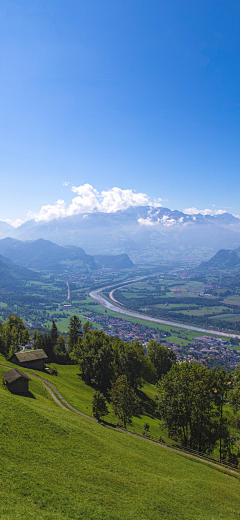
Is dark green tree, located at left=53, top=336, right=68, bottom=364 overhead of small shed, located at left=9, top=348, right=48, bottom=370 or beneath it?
beneath

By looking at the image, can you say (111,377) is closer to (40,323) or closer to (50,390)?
(50,390)

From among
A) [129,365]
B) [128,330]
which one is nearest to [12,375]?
[129,365]

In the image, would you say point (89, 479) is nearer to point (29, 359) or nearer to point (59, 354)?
point (29, 359)

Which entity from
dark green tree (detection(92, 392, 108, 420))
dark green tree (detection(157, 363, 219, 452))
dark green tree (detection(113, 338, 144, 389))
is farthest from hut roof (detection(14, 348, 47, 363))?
dark green tree (detection(157, 363, 219, 452))

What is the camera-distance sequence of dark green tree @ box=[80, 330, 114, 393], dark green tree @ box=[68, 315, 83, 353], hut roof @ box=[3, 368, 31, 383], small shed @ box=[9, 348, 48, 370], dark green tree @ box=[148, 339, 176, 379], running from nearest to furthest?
hut roof @ box=[3, 368, 31, 383], small shed @ box=[9, 348, 48, 370], dark green tree @ box=[80, 330, 114, 393], dark green tree @ box=[148, 339, 176, 379], dark green tree @ box=[68, 315, 83, 353]

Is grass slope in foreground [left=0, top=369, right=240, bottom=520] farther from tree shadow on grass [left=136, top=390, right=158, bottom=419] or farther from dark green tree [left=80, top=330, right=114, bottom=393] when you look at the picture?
dark green tree [left=80, top=330, right=114, bottom=393]

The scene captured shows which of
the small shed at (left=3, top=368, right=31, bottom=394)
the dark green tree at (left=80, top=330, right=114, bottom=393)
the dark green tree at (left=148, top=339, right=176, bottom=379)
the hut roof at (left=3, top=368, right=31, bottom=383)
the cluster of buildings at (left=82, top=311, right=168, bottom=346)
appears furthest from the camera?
the cluster of buildings at (left=82, top=311, right=168, bottom=346)

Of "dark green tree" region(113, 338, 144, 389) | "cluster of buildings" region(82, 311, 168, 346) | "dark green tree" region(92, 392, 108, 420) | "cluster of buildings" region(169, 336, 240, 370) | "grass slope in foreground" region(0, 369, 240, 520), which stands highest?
"grass slope in foreground" region(0, 369, 240, 520)

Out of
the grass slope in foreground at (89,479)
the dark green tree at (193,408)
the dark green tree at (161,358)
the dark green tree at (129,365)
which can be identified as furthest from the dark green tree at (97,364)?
the grass slope in foreground at (89,479)
